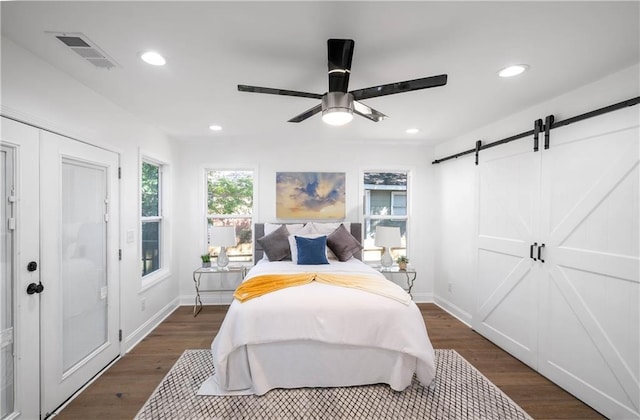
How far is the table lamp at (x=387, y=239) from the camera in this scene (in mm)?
4121

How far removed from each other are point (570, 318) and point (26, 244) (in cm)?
409

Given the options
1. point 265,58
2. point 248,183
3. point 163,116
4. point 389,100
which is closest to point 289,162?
point 248,183

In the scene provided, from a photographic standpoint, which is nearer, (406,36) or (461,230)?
(406,36)

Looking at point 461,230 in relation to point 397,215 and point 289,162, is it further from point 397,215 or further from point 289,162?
point 289,162

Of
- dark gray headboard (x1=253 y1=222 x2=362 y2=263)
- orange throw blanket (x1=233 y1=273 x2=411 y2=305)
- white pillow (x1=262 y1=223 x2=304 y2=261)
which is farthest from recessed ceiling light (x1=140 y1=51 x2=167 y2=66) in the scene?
dark gray headboard (x1=253 y1=222 x2=362 y2=263)

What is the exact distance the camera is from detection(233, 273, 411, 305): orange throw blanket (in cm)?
249

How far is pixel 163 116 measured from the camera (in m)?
3.22

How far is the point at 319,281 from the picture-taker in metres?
2.75

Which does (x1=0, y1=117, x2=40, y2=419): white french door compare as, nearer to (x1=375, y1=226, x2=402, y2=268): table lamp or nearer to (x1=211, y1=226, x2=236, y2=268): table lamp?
(x1=211, y1=226, x2=236, y2=268): table lamp

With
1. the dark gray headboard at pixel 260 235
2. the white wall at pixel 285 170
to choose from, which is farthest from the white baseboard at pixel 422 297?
the dark gray headboard at pixel 260 235

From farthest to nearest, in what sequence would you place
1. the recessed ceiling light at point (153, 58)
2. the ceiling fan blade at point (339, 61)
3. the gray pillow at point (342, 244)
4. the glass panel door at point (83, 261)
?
the gray pillow at point (342, 244), the glass panel door at point (83, 261), the recessed ceiling light at point (153, 58), the ceiling fan blade at point (339, 61)

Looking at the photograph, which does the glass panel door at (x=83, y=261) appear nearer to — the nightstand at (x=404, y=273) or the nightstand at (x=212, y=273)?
the nightstand at (x=212, y=273)

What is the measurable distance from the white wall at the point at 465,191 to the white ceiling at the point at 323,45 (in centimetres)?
13

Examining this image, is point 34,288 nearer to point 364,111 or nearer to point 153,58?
point 153,58
